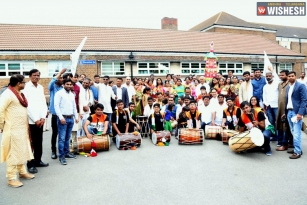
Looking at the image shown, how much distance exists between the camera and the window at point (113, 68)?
780 inches

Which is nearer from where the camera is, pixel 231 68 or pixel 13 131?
pixel 13 131

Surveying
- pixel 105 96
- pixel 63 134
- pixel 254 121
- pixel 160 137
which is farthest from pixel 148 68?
pixel 63 134

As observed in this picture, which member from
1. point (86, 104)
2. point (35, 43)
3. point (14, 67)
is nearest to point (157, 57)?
point (35, 43)

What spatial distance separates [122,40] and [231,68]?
10.7 meters

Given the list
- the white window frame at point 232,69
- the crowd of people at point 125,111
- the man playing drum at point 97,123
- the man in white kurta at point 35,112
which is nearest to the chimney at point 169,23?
the white window frame at point 232,69

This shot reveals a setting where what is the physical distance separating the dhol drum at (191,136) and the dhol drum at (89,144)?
208cm

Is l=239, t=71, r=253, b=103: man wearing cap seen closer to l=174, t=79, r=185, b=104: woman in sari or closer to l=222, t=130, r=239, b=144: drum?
l=222, t=130, r=239, b=144: drum

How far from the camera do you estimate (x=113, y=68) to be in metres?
20.0

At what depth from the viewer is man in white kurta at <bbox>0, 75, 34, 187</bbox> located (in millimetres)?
4328

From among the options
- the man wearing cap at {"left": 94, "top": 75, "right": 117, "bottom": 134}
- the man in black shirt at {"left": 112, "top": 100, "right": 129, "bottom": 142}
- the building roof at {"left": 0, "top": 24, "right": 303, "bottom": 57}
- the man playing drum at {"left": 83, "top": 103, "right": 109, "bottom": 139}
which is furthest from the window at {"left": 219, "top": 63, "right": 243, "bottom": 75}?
the man playing drum at {"left": 83, "top": 103, "right": 109, "bottom": 139}

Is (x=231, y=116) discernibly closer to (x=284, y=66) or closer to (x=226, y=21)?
(x=284, y=66)

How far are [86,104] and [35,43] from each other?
14.6m

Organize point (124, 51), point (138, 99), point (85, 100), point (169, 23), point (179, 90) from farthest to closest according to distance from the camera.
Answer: point (169, 23), point (124, 51), point (179, 90), point (138, 99), point (85, 100)

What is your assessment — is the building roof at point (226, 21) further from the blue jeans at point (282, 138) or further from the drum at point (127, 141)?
the drum at point (127, 141)
